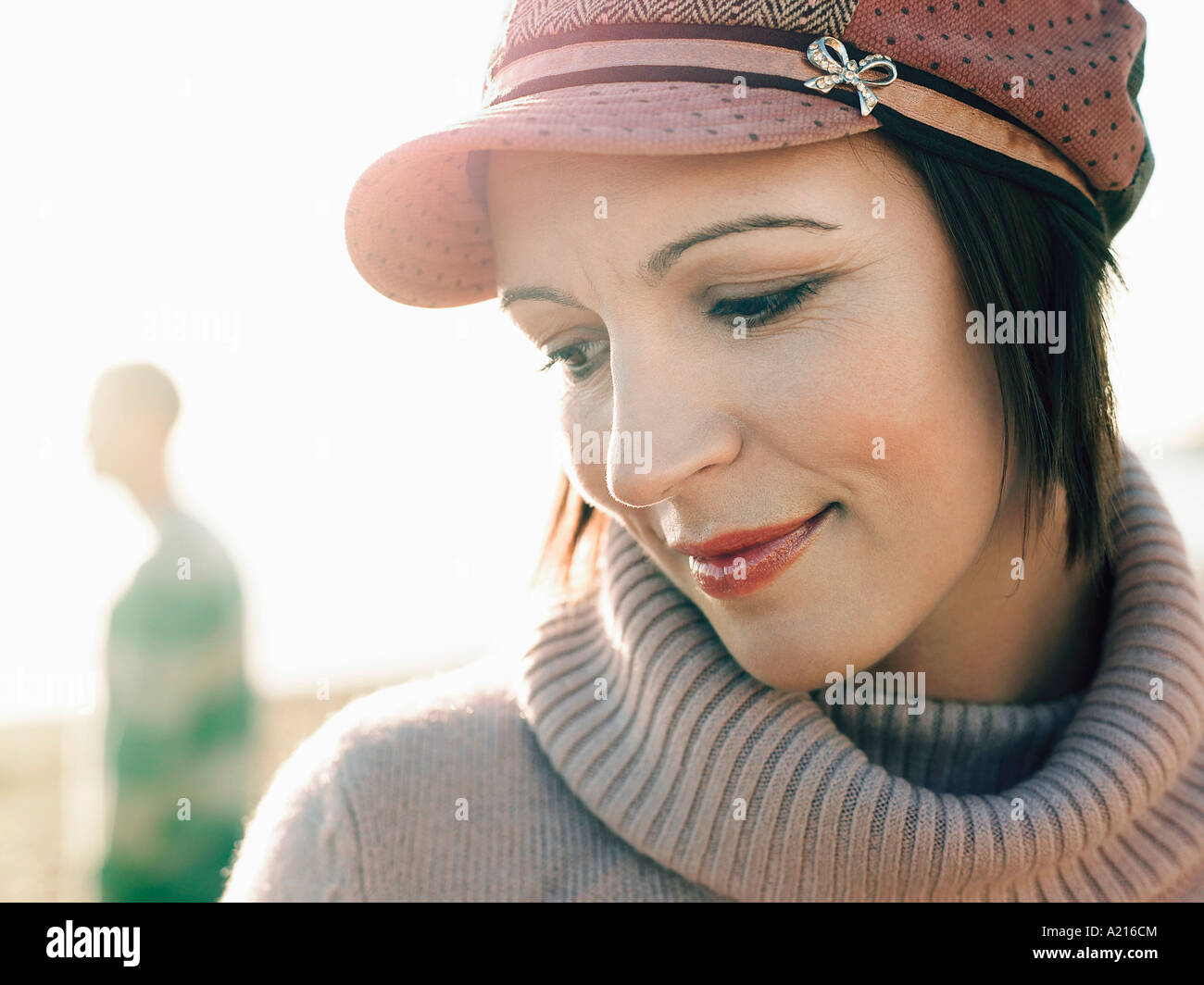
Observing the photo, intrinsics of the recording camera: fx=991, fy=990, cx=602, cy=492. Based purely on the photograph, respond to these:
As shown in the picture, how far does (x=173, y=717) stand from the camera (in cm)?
348

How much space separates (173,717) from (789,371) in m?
2.96

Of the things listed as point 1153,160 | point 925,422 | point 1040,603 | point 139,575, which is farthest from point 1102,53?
point 139,575

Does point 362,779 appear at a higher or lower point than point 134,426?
lower

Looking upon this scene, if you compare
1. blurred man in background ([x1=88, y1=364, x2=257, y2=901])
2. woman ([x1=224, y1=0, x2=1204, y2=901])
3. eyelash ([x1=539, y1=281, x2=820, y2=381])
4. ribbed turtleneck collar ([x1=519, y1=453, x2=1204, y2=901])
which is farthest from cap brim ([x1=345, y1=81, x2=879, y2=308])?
blurred man in background ([x1=88, y1=364, x2=257, y2=901])

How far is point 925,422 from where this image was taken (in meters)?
1.33

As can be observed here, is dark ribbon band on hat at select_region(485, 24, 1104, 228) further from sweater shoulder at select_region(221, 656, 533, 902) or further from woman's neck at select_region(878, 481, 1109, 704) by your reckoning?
sweater shoulder at select_region(221, 656, 533, 902)

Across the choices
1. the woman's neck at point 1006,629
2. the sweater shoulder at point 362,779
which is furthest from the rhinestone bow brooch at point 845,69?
the sweater shoulder at point 362,779

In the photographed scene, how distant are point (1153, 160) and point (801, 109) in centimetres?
78

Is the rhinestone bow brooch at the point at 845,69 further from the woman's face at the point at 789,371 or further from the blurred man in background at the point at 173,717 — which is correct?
the blurred man in background at the point at 173,717

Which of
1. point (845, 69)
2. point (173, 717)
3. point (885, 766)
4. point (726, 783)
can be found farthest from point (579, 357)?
point (173, 717)

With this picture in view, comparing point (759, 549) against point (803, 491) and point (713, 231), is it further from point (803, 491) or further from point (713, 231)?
point (713, 231)

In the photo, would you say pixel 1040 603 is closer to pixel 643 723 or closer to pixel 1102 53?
pixel 643 723

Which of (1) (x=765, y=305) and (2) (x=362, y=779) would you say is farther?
(2) (x=362, y=779)

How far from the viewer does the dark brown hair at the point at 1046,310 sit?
137 cm
